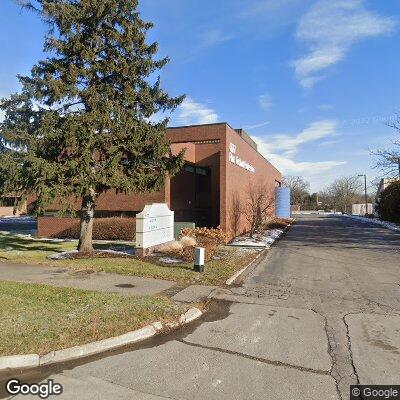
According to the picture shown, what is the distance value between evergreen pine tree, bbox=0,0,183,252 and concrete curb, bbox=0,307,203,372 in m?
8.39

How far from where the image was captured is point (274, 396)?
13.6 feet

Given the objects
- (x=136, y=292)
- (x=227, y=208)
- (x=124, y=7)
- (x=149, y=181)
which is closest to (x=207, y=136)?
(x=227, y=208)

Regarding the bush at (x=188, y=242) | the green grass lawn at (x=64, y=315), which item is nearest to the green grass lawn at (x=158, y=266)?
the bush at (x=188, y=242)

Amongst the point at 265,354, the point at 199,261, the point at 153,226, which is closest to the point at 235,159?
the point at 153,226

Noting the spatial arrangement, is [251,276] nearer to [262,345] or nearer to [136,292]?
[136,292]

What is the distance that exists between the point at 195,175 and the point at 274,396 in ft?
70.3

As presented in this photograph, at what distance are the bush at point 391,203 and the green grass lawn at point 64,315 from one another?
133 ft

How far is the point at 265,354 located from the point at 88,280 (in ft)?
19.3

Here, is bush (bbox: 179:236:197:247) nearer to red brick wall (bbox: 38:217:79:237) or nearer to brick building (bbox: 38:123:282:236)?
brick building (bbox: 38:123:282:236)

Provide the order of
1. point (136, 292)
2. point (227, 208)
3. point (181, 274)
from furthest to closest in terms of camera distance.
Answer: point (227, 208)
point (181, 274)
point (136, 292)

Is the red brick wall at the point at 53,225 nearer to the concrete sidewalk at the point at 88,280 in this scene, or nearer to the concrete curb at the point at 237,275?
the concrete sidewalk at the point at 88,280


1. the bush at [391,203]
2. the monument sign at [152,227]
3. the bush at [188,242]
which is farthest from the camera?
the bush at [391,203]

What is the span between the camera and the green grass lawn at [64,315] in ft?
17.7

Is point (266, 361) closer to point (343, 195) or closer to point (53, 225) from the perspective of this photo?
point (53, 225)
